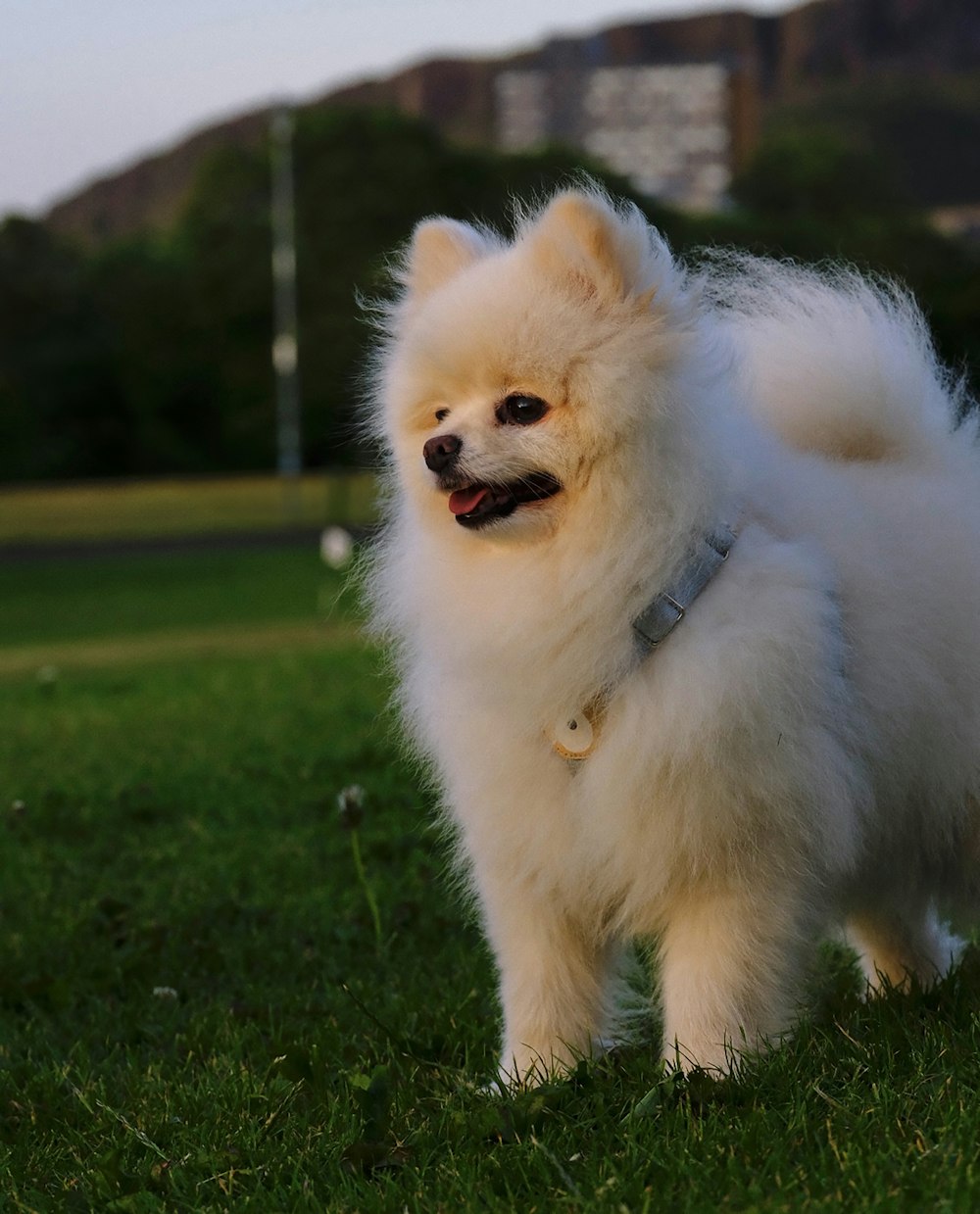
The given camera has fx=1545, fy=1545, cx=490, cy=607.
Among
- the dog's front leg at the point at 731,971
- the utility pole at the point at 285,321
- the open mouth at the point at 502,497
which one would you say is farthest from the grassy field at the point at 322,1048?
the utility pole at the point at 285,321

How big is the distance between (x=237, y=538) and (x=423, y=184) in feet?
76.7

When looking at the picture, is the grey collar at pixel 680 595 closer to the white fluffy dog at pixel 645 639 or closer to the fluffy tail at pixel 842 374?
the white fluffy dog at pixel 645 639

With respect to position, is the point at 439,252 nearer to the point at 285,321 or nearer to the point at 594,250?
the point at 594,250

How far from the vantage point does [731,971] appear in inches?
129

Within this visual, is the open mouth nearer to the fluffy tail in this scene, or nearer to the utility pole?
the fluffy tail

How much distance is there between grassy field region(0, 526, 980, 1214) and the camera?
8.94 ft

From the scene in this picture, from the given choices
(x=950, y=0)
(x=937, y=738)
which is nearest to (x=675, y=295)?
(x=937, y=738)

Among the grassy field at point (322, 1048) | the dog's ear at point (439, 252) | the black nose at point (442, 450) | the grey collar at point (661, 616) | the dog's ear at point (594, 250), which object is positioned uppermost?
the dog's ear at point (594, 250)

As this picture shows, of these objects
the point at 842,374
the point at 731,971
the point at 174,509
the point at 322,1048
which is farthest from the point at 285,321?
the point at 731,971

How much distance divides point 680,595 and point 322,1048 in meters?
1.45

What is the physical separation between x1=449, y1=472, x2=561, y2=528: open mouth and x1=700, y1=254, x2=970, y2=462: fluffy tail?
2.48 feet

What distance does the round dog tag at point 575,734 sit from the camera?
3.29 meters

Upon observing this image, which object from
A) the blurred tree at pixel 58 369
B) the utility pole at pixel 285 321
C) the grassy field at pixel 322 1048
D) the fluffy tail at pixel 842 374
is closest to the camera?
the grassy field at pixel 322 1048

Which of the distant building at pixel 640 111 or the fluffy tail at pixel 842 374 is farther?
the distant building at pixel 640 111
